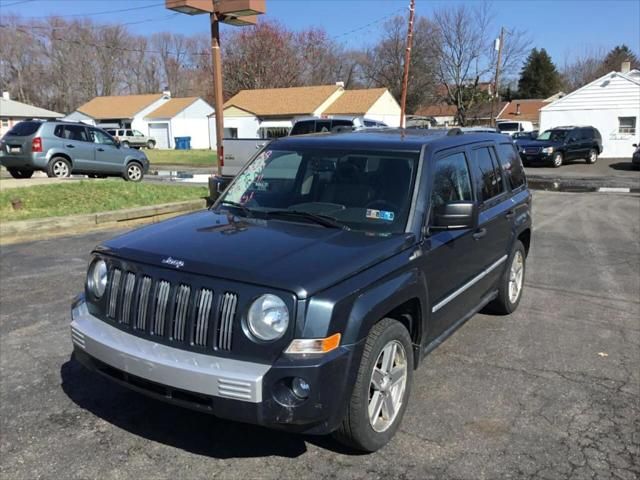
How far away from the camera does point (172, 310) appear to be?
296cm

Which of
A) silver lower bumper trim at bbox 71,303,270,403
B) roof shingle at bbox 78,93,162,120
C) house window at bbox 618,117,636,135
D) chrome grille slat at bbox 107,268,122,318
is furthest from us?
roof shingle at bbox 78,93,162,120

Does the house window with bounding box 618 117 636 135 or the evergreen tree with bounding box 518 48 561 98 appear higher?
the evergreen tree with bounding box 518 48 561 98

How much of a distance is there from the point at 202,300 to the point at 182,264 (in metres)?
0.25

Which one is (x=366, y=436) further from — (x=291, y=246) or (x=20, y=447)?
(x=20, y=447)

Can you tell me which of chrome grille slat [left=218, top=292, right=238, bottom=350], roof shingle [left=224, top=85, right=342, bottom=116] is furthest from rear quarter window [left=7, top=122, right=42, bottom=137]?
roof shingle [left=224, top=85, right=342, bottom=116]

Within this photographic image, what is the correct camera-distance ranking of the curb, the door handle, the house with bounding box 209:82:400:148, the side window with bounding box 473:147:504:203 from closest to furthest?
the door handle → the side window with bounding box 473:147:504:203 → the curb → the house with bounding box 209:82:400:148

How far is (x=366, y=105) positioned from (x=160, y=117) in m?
23.9

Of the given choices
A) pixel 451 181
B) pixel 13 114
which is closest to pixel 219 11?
pixel 451 181

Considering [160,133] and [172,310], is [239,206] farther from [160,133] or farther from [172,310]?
[160,133]

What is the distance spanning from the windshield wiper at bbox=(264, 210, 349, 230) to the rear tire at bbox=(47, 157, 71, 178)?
1365 centimetres

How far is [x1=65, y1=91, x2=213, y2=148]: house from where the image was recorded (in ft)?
193

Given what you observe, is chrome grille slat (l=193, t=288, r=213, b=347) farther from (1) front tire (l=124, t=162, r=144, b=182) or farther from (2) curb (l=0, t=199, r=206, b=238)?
(1) front tire (l=124, t=162, r=144, b=182)

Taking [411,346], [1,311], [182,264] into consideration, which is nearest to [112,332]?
[182,264]

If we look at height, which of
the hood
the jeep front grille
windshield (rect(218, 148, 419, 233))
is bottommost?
the jeep front grille
